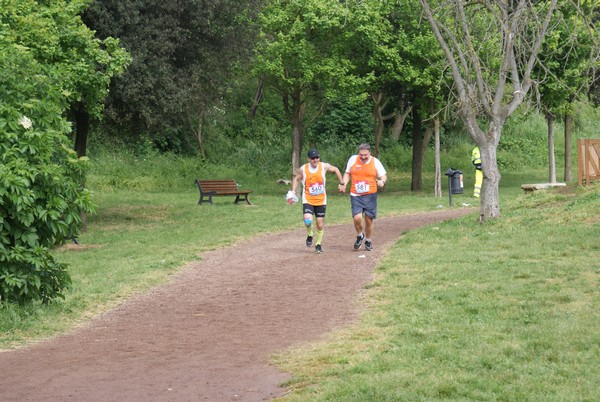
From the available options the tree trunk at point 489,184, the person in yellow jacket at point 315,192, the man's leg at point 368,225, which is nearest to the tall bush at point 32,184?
the person in yellow jacket at point 315,192

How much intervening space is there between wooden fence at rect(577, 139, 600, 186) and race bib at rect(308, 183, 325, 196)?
974 centimetres

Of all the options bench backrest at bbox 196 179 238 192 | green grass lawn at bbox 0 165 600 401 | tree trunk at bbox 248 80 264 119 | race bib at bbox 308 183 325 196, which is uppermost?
tree trunk at bbox 248 80 264 119

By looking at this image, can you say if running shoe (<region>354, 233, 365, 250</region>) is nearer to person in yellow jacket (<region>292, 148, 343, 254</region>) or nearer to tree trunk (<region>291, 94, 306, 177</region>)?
person in yellow jacket (<region>292, 148, 343, 254</region>)

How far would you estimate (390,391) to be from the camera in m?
6.71

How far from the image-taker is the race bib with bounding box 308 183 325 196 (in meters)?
15.8

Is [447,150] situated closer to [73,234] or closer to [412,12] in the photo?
[412,12]

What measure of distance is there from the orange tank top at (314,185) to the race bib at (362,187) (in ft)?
1.83

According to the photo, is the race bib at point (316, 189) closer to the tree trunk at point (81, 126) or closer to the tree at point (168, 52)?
the tree at point (168, 52)

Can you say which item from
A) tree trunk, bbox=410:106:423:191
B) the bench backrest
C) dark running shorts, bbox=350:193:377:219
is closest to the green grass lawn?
dark running shorts, bbox=350:193:377:219

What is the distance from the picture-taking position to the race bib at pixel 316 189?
15.8 meters

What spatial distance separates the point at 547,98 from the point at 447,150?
14707mm

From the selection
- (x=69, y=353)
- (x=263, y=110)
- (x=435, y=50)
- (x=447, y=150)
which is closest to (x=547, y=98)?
(x=435, y=50)

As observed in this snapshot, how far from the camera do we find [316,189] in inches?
623

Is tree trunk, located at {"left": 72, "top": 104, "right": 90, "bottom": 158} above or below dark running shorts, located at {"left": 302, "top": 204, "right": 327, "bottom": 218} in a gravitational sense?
above
